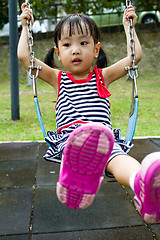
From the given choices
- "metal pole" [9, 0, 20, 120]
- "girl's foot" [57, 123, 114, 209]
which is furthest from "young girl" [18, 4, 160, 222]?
"metal pole" [9, 0, 20, 120]

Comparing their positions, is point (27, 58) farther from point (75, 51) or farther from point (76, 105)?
point (76, 105)

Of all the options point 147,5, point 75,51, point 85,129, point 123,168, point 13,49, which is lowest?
point 13,49

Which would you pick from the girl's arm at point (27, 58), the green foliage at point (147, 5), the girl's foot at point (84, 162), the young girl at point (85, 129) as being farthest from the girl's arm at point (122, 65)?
the green foliage at point (147, 5)

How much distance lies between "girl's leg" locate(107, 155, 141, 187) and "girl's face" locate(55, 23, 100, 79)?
63 cm

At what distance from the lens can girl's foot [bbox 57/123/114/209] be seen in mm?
1192

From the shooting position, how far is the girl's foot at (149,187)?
1129 mm

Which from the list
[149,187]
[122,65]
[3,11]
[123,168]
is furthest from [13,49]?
[3,11]

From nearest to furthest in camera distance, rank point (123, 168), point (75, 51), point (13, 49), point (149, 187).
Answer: point (149, 187) < point (123, 168) < point (75, 51) < point (13, 49)

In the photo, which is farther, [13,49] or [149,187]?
[13,49]

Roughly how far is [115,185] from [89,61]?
3.93 ft

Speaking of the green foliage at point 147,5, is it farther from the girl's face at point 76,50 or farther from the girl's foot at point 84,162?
the girl's foot at point 84,162

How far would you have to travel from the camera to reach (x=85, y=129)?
1.18 metres

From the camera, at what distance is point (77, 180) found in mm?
1266

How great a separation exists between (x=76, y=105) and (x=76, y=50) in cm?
31
